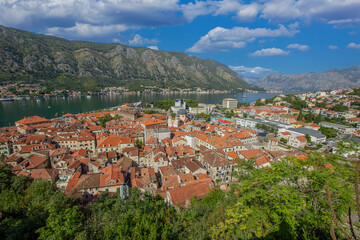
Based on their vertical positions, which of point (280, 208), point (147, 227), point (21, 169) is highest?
point (280, 208)

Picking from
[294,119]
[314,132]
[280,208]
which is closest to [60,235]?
[280,208]

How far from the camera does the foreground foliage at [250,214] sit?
9047mm

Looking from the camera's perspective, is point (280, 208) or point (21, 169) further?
point (21, 169)

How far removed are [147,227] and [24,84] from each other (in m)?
209

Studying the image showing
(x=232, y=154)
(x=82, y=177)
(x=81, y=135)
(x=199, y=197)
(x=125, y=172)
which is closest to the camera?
(x=199, y=197)

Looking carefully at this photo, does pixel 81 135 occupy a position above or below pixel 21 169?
above

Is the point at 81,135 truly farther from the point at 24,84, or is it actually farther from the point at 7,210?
the point at 24,84

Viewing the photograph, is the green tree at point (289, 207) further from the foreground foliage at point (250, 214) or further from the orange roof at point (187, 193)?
the orange roof at point (187, 193)

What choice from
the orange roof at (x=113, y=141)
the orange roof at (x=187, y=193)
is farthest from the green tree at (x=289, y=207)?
the orange roof at (x=113, y=141)

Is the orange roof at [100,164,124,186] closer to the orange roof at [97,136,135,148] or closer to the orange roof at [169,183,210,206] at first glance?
the orange roof at [169,183,210,206]

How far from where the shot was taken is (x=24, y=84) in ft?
527

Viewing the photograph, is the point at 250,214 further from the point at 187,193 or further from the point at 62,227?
the point at 187,193

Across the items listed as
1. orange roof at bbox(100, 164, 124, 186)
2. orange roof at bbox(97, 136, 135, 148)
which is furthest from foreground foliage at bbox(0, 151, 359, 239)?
orange roof at bbox(97, 136, 135, 148)

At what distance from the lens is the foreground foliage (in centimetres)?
905
